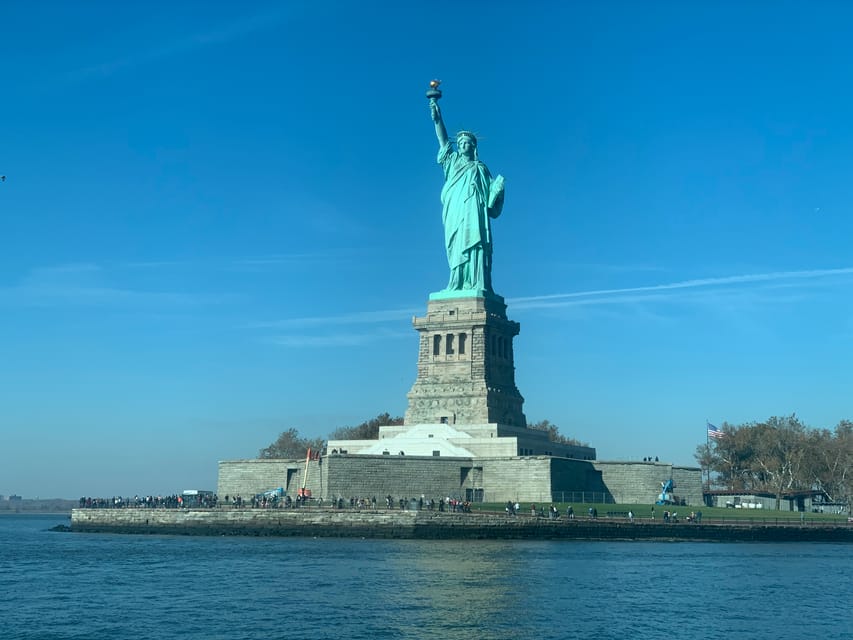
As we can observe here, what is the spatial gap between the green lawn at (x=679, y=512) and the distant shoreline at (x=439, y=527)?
3.83 feet

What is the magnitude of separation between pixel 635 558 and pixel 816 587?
1230cm

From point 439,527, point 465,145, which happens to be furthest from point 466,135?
point 439,527

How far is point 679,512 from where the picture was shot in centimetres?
8100

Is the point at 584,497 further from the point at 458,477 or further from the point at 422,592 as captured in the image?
the point at 422,592

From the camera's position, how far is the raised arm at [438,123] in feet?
314

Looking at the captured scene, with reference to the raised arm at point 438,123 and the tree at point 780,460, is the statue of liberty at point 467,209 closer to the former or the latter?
the raised arm at point 438,123

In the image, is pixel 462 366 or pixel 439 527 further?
pixel 462 366

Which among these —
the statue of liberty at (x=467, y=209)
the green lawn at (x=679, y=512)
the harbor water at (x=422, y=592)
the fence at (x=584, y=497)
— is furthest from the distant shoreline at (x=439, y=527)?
the statue of liberty at (x=467, y=209)

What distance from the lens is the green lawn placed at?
3036 inches

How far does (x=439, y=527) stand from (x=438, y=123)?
3768 centimetres

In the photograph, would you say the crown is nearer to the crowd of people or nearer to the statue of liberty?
the statue of liberty

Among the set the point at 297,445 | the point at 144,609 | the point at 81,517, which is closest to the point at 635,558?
the point at 144,609

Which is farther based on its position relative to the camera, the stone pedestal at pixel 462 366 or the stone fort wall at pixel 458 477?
the stone pedestal at pixel 462 366

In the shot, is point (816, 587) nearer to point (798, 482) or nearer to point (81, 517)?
point (81, 517)
